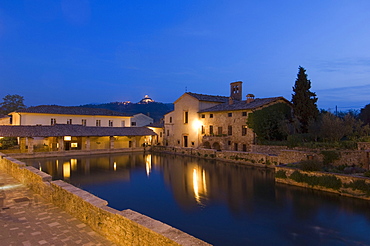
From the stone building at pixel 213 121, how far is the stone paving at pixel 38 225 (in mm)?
20293

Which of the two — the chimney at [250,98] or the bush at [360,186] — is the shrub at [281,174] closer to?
the bush at [360,186]

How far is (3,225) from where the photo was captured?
5.84 metres

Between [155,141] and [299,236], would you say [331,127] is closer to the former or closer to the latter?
[299,236]

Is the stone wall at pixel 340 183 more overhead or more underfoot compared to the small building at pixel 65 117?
more underfoot

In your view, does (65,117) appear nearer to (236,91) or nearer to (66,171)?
(66,171)

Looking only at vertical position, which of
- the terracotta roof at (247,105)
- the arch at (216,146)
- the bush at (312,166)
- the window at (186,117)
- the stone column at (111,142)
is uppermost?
the terracotta roof at (247,105)

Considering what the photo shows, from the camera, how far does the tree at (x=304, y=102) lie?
75.3ft

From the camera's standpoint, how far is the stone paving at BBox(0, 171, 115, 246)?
5.02 meters

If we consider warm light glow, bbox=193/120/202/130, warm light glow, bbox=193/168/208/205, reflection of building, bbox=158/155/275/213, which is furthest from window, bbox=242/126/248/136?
warm light glow, bbox=193/168/208/205

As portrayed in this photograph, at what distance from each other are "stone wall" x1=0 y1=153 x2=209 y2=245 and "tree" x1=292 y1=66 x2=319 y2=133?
71.0ft

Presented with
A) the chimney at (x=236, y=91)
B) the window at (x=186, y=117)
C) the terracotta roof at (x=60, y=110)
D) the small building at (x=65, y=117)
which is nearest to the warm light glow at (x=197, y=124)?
the window at (x=186, y=117)

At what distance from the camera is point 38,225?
5824 mm

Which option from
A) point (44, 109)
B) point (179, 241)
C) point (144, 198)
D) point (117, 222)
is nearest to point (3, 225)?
point (117, 222)

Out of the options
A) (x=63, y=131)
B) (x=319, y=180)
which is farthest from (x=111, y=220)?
(x=63, y=131)
